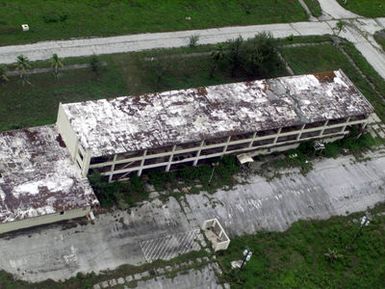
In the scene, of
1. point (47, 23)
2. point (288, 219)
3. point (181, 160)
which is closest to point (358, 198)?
point (288, 219)

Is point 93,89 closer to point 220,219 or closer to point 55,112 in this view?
point 55,112

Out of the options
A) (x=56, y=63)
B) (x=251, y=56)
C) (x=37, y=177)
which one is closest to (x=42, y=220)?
(x=37, y=177)

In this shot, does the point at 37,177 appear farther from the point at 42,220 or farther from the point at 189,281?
the point at 189,281

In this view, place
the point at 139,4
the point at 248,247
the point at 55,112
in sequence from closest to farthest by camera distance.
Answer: the point at 248,247, the point at 55,112, the point at 139,4

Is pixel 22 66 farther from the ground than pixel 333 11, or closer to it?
closer to it

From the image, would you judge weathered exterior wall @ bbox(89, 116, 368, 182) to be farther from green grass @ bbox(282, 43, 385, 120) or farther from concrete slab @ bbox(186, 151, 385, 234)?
green grass @ bbox(282, 43, 385, 120)
